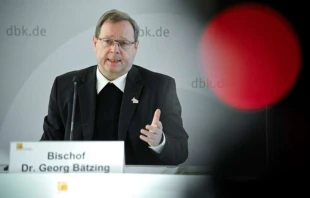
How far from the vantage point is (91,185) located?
2178 millimetres

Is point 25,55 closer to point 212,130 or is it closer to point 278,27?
point 212,130

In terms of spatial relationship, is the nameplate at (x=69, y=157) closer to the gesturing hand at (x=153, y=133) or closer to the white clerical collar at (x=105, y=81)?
the gesturing hand at (x=153, y=133)

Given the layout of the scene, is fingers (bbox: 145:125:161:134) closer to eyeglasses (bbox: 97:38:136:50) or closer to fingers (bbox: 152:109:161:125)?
fingers (bbox: 152:109:161:125)

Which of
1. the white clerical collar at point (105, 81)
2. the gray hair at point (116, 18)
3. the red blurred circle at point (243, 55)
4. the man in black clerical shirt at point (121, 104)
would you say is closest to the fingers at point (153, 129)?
the man in black clerical shirt at point (121, 104)

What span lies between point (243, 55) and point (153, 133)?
66 centimetres

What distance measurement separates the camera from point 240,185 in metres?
2.50

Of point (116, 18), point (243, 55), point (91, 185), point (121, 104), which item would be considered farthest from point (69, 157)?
point (243, 55)

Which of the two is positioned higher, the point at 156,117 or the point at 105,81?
the point at 105,81

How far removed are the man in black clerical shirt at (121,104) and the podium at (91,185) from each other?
0.37 m

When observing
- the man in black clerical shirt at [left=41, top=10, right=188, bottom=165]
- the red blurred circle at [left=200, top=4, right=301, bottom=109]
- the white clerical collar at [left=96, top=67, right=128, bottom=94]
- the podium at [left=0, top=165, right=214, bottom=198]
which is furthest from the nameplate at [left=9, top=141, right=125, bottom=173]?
the red blurred circle at [left=200, top=4, right=301, bottom=109]

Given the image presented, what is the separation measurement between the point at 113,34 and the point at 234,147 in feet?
2.99

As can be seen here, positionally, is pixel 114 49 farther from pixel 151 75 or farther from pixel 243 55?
pixel 243 55

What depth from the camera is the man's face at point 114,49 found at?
262cm

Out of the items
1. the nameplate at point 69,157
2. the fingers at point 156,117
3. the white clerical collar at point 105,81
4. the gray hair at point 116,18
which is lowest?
the nameplate at point 69,157
